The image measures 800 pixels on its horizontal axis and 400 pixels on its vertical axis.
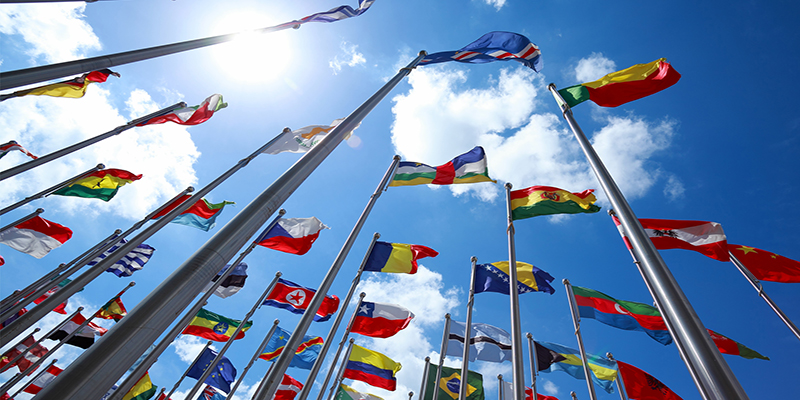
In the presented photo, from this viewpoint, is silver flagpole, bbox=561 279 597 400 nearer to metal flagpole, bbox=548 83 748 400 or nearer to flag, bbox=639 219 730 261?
flag, bbox=639 219 730 261

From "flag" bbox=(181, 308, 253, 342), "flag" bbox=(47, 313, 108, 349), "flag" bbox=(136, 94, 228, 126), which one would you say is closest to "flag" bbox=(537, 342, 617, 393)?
"flag" bbox=(181, 308, 253, 342)

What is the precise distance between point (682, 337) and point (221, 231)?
518 cm

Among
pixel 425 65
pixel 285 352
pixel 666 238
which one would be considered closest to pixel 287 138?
pixel 425 65

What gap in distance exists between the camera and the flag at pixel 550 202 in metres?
10.9

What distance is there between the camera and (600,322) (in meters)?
12.6

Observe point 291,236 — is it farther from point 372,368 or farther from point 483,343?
point 483,343

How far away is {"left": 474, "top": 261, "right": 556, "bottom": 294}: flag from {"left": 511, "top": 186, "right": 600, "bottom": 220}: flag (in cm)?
204

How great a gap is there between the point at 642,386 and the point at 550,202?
6.70 m

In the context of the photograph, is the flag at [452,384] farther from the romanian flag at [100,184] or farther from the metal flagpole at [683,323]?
the romanian flag at [100,184]

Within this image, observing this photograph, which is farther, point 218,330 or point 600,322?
point 218,330

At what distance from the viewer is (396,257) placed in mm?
12469

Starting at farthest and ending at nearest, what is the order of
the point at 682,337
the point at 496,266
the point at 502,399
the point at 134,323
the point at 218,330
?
1. the point at 218,330
2. the point at 502,399
3. the point at 496,266
4. the point at 682,337
5. the point at 134,323

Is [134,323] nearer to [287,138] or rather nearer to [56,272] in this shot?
[287,138]

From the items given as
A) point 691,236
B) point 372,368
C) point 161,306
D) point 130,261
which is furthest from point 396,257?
point 130,261
